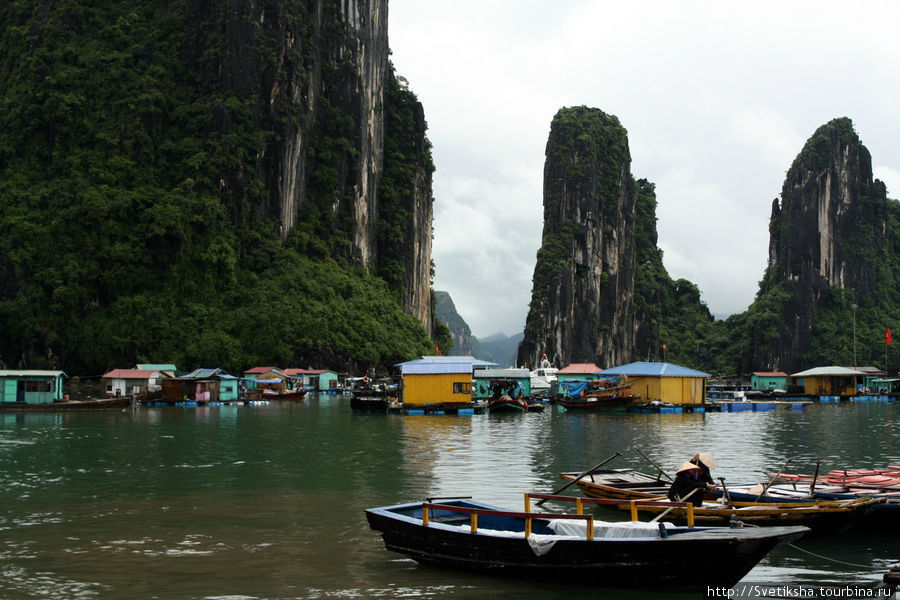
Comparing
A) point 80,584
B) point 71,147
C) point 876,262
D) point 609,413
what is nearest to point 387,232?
point 71,147

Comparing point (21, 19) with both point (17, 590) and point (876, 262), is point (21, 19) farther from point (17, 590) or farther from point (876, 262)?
point (876, 262)

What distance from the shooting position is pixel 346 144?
326 feet

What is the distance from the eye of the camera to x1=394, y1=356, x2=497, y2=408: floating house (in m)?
46.7

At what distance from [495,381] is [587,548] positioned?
49.8 metres

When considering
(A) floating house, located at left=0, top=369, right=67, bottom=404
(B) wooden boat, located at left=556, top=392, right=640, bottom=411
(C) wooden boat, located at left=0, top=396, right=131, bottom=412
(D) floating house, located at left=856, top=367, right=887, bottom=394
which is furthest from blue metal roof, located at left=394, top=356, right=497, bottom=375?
(D) floating house, located at left=856, top=367, right=887, bottom=394

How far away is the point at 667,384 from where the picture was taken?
5306cm

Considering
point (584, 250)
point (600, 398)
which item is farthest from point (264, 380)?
point (584, 250)

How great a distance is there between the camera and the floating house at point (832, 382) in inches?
2896

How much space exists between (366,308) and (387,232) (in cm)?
1914

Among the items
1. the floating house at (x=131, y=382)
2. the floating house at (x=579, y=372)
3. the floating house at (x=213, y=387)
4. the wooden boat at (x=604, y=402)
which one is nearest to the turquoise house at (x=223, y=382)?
the floating house at (x=213, y=387)

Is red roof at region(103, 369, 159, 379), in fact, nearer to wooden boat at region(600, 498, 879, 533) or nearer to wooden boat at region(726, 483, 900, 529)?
wooden boat at region(726, 483, 900, 529)

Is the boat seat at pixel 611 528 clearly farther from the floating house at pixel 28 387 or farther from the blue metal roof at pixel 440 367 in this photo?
the floating house at pixel 28 387

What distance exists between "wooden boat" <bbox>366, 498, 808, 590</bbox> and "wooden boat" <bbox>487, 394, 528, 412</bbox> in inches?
1522

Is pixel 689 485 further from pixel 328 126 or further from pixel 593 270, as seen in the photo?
pixel 593 270
